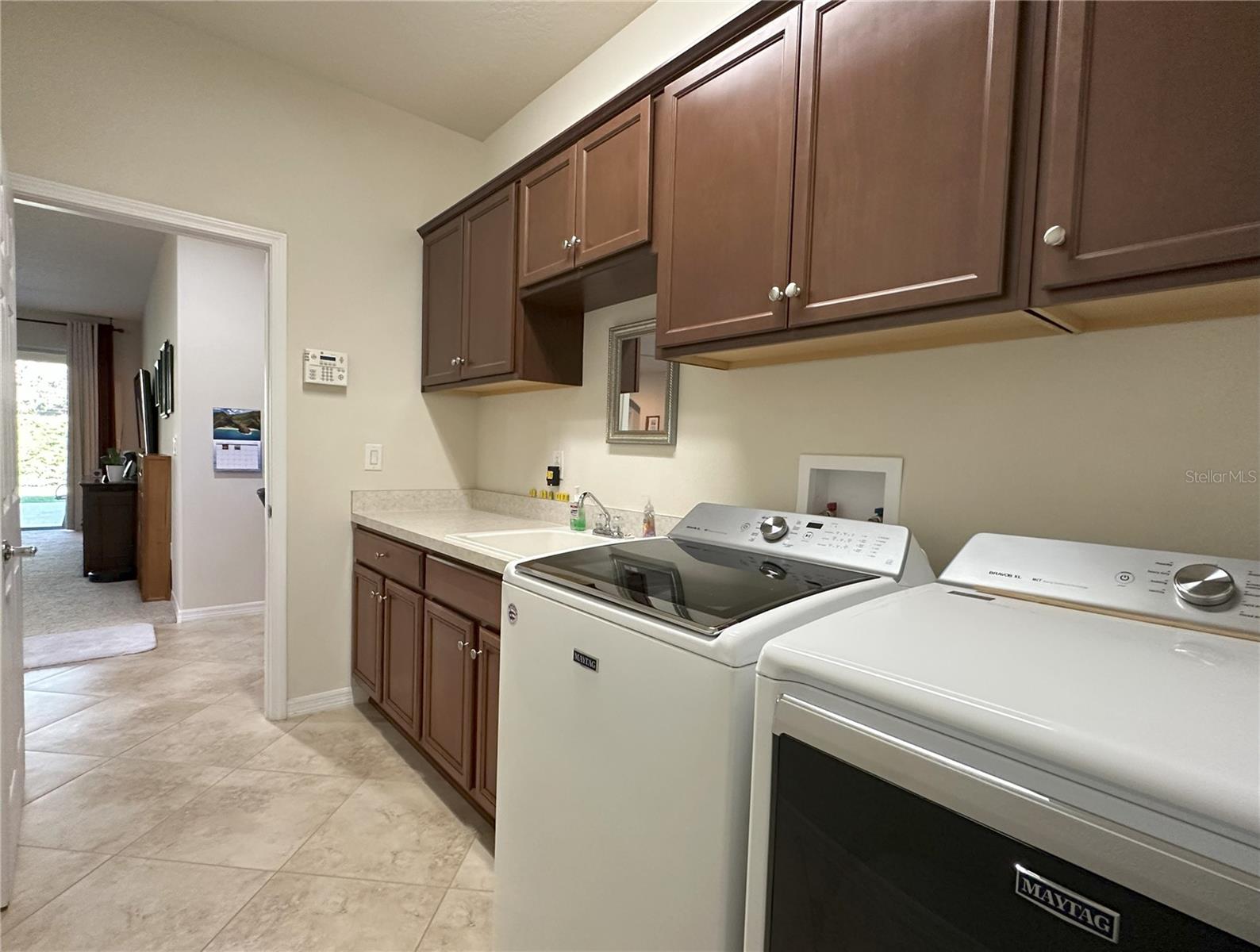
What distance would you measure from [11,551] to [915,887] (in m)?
2.29

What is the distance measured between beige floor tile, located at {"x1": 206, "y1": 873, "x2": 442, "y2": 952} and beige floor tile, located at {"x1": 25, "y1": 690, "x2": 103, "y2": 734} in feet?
5.82

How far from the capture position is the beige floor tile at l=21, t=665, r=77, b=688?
9.85 feet

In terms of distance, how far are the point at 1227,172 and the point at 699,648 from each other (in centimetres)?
99

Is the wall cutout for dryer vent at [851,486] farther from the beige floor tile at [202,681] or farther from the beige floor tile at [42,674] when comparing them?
the beige floor tile at [42,674]

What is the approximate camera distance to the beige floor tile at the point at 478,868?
171 cm

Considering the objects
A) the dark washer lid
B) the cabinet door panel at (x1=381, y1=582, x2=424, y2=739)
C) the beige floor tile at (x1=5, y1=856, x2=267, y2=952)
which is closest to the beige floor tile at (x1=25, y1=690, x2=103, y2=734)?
the beige floor tile at (x1=5, y1=856, x2=267, y2=952)

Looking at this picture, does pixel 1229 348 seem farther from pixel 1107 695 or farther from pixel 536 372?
pixel 536 372

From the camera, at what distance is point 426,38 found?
7.68ft

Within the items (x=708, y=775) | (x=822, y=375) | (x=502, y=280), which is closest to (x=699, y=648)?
(x=708, y=775)

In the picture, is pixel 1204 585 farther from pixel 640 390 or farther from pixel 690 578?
pixel 640 390

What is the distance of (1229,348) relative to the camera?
40.9 inches

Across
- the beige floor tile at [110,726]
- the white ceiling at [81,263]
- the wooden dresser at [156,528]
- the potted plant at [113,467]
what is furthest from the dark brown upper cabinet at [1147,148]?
the potted plant at [113,467]

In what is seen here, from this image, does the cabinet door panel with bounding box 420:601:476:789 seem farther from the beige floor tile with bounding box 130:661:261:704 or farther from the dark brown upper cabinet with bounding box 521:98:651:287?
the beige floor tile with bounding box 130:661:261:704

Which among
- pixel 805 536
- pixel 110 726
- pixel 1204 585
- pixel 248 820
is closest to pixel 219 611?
pixel 110 726
